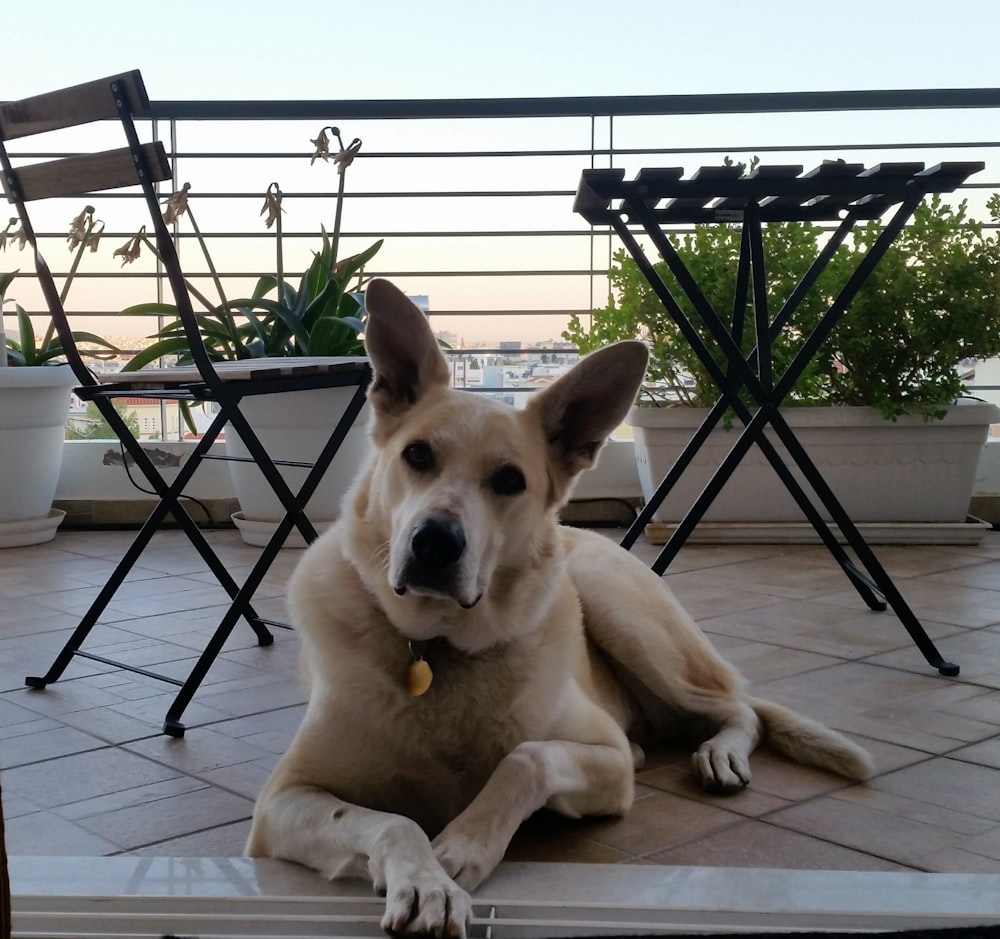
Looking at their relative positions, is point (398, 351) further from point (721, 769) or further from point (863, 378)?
point (863, 378)

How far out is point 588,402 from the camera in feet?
6.23

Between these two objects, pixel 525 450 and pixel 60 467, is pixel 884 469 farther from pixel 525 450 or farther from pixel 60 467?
pixel 60 467

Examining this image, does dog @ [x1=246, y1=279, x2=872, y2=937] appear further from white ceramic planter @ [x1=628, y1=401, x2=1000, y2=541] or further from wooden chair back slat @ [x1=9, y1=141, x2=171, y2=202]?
white ceramic planter @ [x1=628, y1=401, x2=1000, y2=541]

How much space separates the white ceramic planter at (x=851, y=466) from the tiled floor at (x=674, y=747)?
0.53m

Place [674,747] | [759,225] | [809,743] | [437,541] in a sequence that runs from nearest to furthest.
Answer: [437,541] < [809,743] < [674,747] < [759,225]

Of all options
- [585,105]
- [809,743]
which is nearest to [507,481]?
[809,743]

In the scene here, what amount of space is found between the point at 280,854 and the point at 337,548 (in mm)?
498

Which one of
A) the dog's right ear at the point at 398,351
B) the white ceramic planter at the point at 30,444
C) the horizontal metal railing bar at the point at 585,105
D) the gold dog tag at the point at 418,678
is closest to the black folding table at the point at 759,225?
the dog's right ear at the point at 398,351

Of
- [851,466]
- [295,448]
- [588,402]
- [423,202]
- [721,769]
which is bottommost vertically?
[851,466]

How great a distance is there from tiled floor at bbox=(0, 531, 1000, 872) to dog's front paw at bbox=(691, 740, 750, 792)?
0.08ft

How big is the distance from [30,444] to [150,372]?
78.5 inches

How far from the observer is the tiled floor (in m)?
1.69

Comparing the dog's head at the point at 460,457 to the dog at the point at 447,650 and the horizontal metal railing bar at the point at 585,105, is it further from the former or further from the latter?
the horizontal metal railing bar at the point at 585,105

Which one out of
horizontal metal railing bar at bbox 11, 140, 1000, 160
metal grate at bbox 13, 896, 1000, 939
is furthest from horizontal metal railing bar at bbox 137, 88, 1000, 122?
metal grate at bbox 13, 896, 1000, 939
